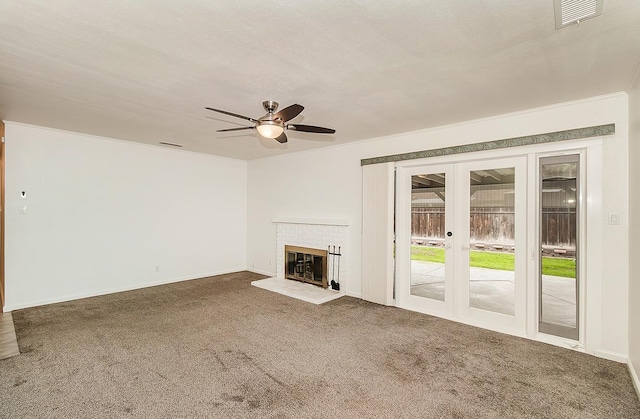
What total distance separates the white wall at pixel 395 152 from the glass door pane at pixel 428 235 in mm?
572

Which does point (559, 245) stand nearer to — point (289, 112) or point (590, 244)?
point (590, 244)

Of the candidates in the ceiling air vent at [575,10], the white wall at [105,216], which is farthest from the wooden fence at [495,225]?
the white wall at [105,216]

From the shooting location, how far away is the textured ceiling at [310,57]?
185cm

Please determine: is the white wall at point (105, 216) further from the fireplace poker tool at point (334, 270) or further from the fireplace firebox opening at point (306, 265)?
the fireplace poker tool at point (334, 270)

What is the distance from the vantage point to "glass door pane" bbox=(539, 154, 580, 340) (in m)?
3.29

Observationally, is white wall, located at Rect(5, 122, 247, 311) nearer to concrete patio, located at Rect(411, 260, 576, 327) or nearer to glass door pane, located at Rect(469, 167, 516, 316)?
concrete patio, located at Rect(411, 260, 576, 327)

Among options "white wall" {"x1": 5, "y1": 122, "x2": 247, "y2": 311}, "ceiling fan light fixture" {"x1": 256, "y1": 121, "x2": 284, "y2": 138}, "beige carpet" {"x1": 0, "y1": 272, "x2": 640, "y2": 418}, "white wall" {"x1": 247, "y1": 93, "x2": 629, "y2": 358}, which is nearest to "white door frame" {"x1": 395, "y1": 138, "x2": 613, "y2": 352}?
"white wall" {"x1": 247, "y1": 93, "x2": 629, "y2": 358}

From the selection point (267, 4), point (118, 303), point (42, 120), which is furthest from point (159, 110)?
point (118, 303)

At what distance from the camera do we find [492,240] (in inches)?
151

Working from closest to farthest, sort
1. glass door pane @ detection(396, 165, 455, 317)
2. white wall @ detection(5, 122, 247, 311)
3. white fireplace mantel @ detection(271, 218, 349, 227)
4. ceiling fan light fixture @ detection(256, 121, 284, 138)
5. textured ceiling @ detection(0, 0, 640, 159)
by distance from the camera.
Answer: textured ceiling @ detection(0, 0, 640, 159), ceiling fan light fixture @ detection(256, 121, 284, 138), glass door pane @ detection(396, 165, 455, 317), white wall @ detection(5, 122, 247, 311), white fireplace mantel @ detection(271, 218, 349, 227)

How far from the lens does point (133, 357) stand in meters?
2.98

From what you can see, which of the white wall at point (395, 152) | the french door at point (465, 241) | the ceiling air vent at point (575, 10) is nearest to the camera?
the ceiling air vent at point (575, 10)

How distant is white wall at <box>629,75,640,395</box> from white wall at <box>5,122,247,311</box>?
652 cm

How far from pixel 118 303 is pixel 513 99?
5995mm
